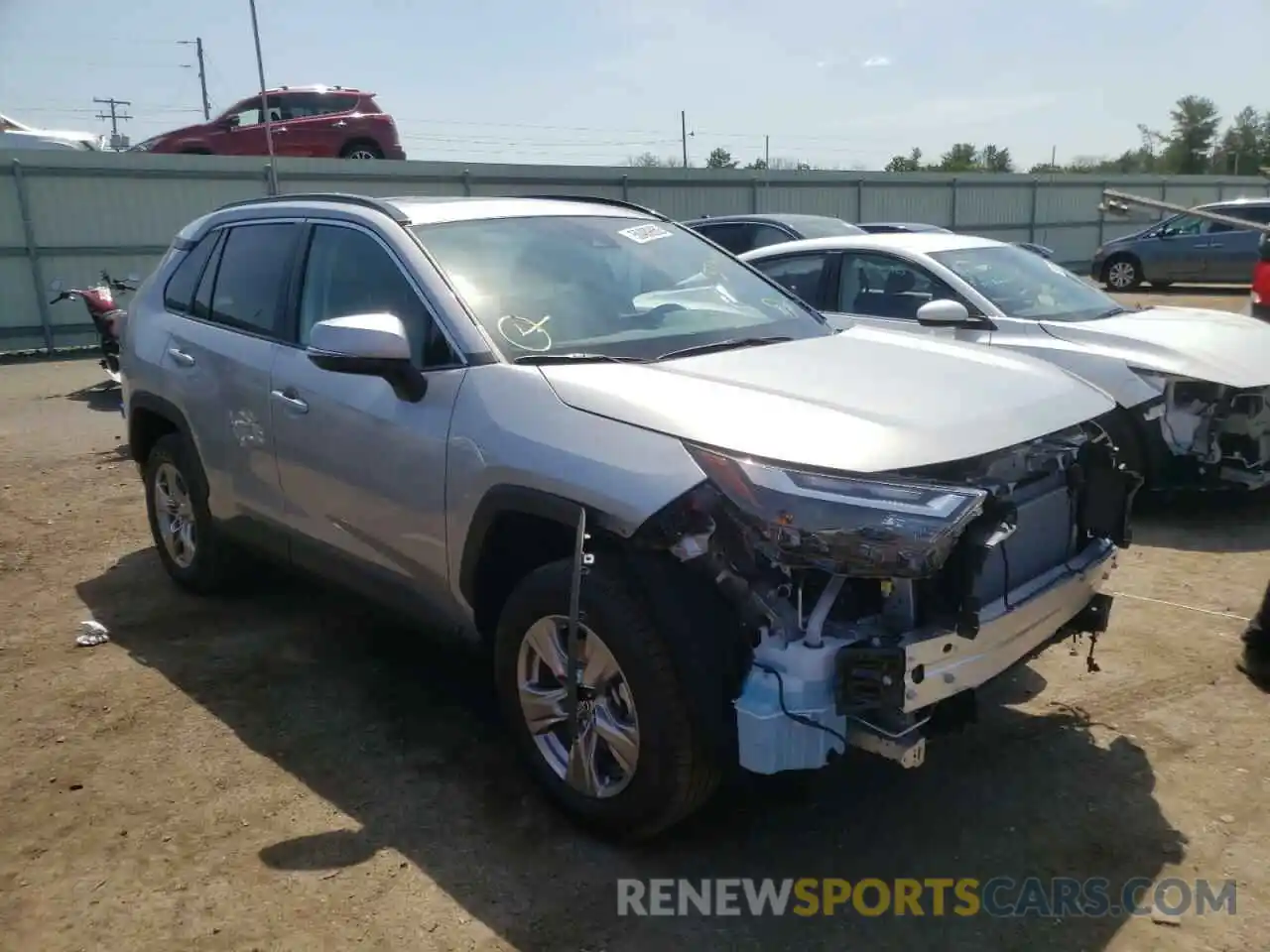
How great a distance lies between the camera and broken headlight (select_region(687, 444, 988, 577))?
98.0 inches

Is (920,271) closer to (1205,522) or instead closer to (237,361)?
(1205,522)

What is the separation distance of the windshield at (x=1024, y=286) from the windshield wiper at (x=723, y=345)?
11.1ft

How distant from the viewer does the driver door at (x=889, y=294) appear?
21.7ft

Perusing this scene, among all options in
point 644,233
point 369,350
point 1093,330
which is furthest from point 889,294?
point 369,350

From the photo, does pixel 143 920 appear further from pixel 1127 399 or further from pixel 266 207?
pixel 1127 399

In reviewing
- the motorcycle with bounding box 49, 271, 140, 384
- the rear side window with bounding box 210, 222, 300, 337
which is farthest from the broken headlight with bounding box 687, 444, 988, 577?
the motorcycle with bounding box 49, 271, 140, 384

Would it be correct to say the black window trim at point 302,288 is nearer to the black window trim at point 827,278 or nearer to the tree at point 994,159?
the black window trim at point 827,278

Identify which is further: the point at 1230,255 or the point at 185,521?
the point at 1230,255

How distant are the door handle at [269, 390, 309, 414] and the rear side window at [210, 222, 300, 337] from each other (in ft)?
0.94

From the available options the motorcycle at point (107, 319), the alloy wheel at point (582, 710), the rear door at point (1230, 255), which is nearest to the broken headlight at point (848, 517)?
the alloy wheel at point (582, 710)

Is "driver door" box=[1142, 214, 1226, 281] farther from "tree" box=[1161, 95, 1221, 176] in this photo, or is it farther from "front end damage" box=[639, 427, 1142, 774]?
"tree" box=[1161, 95, 1221, 176]

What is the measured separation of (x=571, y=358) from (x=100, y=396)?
9.93 meters

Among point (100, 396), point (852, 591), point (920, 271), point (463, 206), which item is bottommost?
point (100, 396)

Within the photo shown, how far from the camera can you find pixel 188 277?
4996 mm
